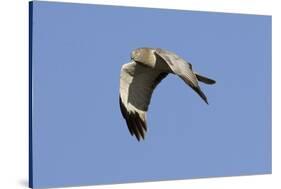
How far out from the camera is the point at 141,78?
7488 mm

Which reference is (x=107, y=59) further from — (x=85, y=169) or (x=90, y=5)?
(x=85, y=169)

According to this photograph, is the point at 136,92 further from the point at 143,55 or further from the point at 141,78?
the point at 143,55

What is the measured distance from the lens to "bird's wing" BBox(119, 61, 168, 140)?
7359mm

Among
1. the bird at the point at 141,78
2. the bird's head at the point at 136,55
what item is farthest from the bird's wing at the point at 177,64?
the bird's head at the point at 136,55

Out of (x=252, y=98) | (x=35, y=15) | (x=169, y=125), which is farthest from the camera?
(x=252, y=98)

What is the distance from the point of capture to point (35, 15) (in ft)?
22.9

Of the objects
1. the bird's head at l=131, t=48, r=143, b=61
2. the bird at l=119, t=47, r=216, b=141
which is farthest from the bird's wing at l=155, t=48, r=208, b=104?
the bird's head at l=131, t=48, r=143, b=61

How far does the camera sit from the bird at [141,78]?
7.34 metres

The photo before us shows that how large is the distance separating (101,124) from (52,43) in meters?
0.88

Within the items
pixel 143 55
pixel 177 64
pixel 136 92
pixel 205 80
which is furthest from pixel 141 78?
pixel 205 80

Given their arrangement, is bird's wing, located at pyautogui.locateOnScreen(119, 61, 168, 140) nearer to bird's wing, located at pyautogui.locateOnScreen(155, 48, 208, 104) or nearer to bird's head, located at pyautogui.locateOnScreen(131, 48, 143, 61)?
bird's head, located at pyautogui.locateOnScreen(131, 48, 143, 61)

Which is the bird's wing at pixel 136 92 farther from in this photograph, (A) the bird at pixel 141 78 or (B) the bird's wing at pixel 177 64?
(B) the bird's wing at pixel 177 64

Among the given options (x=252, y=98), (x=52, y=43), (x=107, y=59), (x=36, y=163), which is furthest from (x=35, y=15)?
(x=252, y=98)

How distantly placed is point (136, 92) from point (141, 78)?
0.48ft
